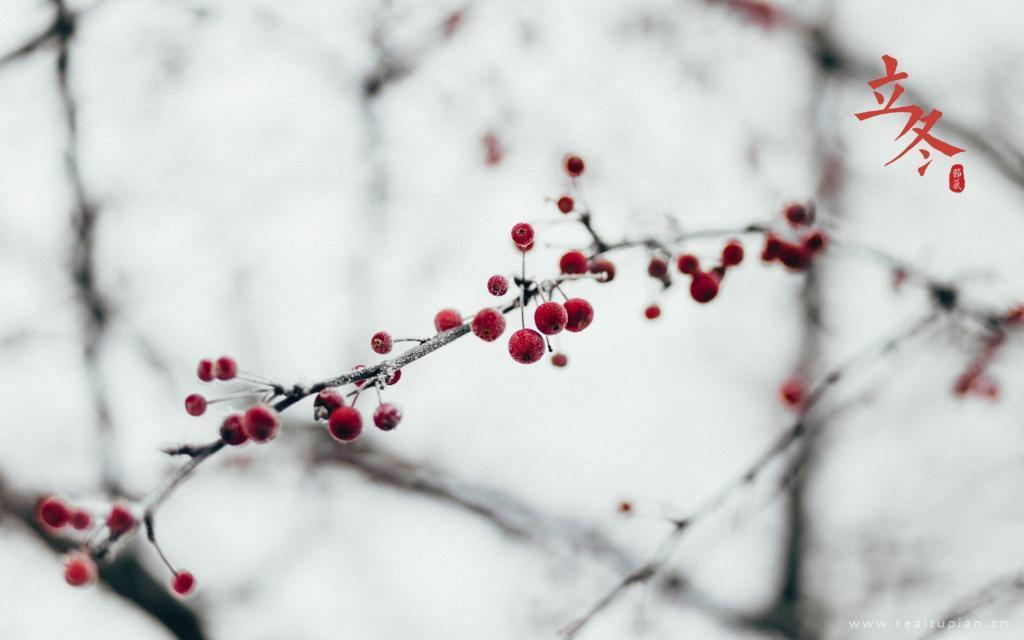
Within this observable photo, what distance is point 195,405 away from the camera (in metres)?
1.90

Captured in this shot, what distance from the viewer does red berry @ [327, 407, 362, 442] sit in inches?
63.4

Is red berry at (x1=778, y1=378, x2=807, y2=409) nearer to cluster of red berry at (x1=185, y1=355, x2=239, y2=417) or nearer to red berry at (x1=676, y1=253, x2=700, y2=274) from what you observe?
red berry at (x1=676, y1=253, x2=700, y2=274)

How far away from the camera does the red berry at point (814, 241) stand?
2.66 meters

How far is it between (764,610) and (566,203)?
5590 millimetres

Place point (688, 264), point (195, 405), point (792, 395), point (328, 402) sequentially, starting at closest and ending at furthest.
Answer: point (328, 402) → point (195, 405) → point (688, 264) → point (792, 395)

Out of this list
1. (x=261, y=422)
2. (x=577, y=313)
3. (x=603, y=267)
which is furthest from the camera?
(x=603, y=267)

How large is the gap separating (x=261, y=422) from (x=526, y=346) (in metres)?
0.80

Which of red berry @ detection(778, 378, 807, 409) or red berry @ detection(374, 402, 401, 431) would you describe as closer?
red berry @ detection(374, 402, 401, 431)

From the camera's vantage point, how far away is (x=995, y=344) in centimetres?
329

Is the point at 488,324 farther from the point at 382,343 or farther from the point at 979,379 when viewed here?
the point at 979,379

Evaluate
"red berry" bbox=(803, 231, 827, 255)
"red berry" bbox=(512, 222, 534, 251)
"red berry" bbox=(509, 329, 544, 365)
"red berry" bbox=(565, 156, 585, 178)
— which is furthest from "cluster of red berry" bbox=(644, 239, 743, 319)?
"red berry" bbox=(509, 329, 544, 365)

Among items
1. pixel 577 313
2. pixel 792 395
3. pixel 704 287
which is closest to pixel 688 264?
pixel 704 287

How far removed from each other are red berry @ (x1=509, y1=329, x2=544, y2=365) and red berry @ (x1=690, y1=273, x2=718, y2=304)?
90 cm

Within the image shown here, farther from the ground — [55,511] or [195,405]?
[195,405]
